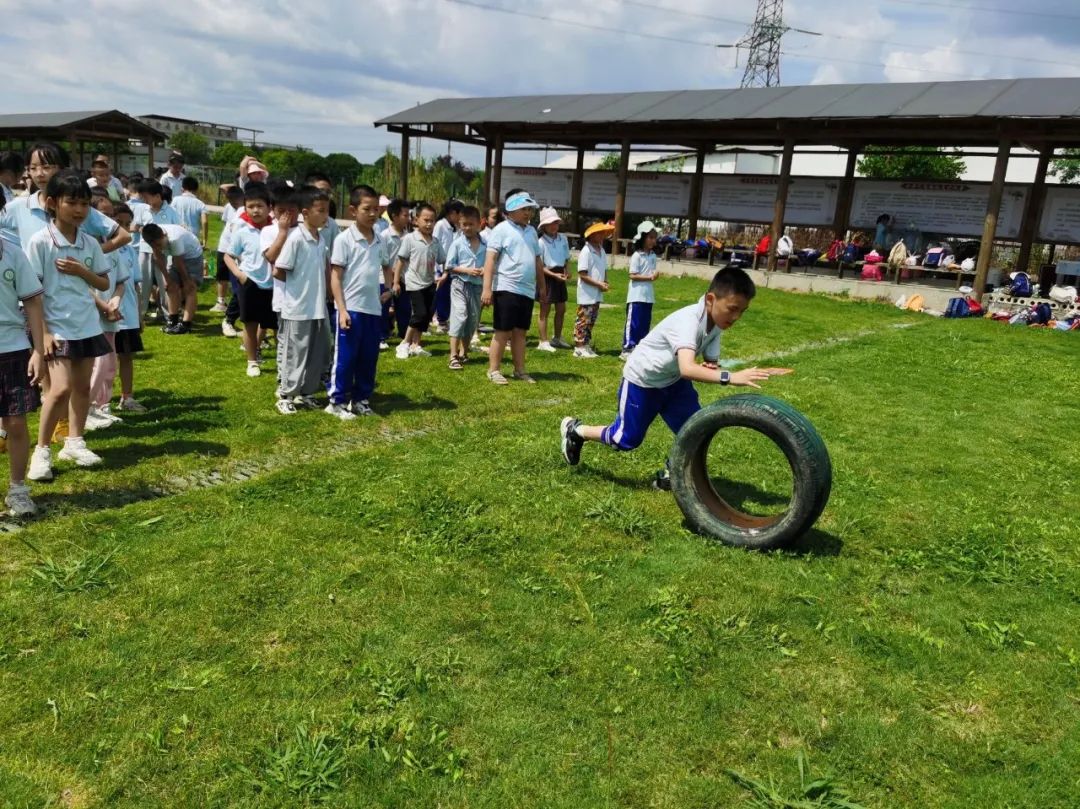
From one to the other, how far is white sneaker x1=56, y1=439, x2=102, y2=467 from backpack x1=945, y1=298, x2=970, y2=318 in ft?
52.7

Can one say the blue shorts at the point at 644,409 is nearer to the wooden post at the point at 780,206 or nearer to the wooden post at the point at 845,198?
the wooden post at the point at 780,206

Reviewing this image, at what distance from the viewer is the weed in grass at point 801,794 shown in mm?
2502

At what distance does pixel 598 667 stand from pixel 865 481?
3.22 meters

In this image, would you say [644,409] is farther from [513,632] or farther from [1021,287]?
[1021,287]

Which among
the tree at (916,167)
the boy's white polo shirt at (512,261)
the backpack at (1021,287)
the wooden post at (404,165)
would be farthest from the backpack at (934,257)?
the tree at (916,167)

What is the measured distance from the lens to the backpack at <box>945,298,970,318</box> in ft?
53.4

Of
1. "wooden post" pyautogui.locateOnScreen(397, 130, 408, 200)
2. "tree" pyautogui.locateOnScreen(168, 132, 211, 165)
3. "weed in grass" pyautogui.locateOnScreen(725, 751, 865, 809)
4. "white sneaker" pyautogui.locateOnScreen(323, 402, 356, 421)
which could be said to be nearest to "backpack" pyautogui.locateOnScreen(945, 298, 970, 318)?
"white sneaker" pyautogui.locateOnScreen(323, 402, 356, 421)

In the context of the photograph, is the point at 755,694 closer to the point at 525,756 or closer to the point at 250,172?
the point at 525,756

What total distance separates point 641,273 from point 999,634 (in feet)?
21.3

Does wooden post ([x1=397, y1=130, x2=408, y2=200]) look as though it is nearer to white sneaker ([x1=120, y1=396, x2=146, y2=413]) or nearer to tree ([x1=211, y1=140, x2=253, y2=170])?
white sneaker ([x1=120, y1=396, x2=146, y2=413])

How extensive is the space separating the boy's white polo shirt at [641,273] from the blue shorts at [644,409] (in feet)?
14.6

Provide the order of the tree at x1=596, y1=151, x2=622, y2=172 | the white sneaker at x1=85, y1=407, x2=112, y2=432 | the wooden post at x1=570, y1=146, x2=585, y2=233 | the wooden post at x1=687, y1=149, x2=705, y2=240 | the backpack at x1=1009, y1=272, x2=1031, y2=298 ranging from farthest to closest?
the tree at x1=596, y1=151, x2=622, y2=172, the wooden post at x1=570, y1=146, x2=585, y2=233, the wooden post at x1=687, y1=149, x2=705, y2=240, the backpack at x1=1009, y1=272, x2=1031, y2=298, the white sneaker at x1=85, y1=407, x2=112, y2=432

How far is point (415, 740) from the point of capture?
2.72 metres

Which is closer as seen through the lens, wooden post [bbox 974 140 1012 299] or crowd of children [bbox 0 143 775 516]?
crowd of children [bbox 0 143 775 516]
